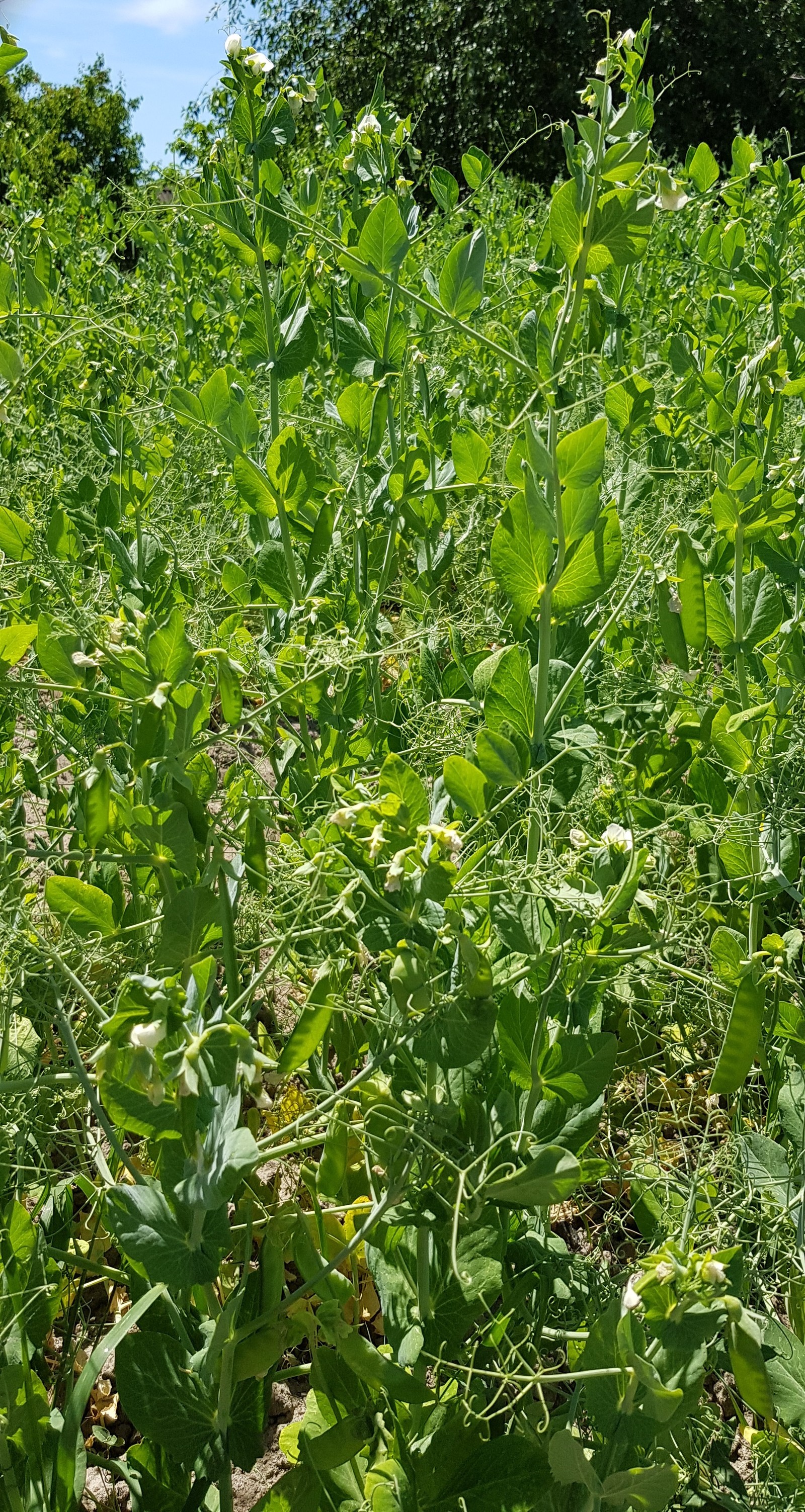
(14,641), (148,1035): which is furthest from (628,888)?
(14,641)

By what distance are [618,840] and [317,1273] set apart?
0.39 meters

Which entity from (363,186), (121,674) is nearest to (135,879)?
(121,674)

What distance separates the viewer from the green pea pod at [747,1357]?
705 mm

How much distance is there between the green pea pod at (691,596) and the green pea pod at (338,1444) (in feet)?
2.60

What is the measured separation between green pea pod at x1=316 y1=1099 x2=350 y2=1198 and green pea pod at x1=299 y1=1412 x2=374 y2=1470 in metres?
0.16

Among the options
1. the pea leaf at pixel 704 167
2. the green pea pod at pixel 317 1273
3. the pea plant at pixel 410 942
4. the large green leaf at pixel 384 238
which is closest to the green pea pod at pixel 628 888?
the pea plant at pixel 410 942

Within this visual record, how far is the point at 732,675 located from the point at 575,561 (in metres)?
0.57

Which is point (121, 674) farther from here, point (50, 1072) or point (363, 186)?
point (363, 186)

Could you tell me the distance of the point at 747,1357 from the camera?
75 cm

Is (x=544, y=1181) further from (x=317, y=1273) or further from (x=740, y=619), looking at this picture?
(x=740, y=619)

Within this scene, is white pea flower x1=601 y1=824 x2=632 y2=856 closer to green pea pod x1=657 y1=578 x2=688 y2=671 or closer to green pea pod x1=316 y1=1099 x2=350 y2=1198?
green pea pod x1=316 y1=1099 x2=350 y2=1198

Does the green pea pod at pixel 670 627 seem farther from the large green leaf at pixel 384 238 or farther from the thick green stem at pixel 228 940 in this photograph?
the thick green stem at pixel 228 940

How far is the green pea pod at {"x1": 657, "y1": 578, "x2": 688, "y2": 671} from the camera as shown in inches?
46.9

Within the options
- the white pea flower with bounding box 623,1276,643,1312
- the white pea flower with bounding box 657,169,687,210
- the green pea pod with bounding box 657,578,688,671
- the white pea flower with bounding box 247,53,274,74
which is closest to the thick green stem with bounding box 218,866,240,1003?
the white pea flower with bounding box 623,1276,643,1312
